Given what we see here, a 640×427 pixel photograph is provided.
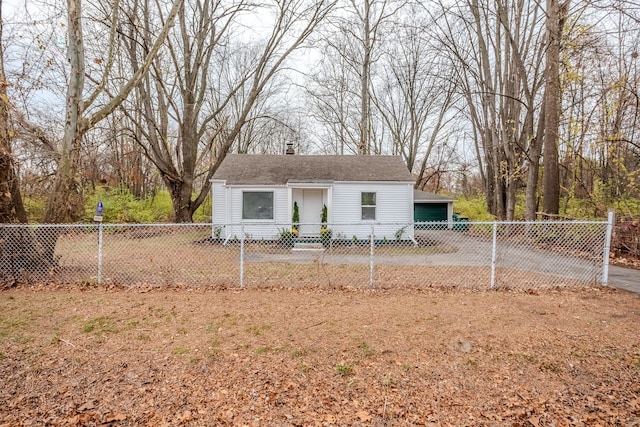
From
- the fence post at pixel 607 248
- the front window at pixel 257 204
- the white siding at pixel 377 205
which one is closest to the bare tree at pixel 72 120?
the front window at pixel 257 204

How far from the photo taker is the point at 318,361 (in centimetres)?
338

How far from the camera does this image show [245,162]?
14586mm

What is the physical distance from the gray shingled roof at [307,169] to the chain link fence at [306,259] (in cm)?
204

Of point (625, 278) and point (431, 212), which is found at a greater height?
point (431, 212)

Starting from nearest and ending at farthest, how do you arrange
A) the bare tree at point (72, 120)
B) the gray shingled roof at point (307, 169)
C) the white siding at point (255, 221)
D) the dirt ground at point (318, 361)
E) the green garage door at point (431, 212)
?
1. the dirt ground at point (318, 361)
2. the bare tree at point (72, 120)
3. the white siding at point (255, 221)
4. the gray shingled roof at point (307, 169)
5. the green garage door at point (431, 212)

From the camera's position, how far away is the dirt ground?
2584mm

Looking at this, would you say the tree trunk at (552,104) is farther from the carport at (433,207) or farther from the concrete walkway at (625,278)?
the carport at (433,207)

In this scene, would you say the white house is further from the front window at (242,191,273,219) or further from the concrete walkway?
the concrete walkway

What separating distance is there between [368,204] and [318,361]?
10.2 meters

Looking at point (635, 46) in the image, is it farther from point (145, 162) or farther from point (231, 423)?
point (145, 162)

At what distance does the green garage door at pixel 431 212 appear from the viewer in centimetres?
2016

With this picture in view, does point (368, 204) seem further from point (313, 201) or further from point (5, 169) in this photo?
point (5, 169)

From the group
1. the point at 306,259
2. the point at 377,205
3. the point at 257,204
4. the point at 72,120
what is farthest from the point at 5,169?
the point at 377,205

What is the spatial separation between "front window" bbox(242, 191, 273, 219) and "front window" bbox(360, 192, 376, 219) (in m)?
3.76
